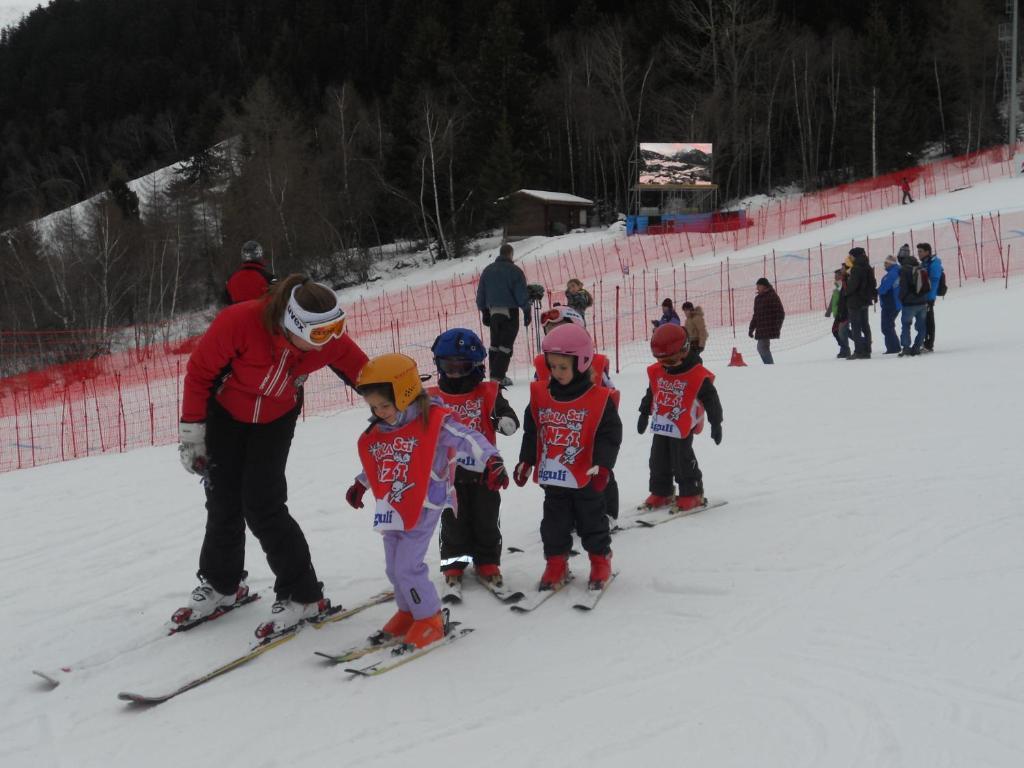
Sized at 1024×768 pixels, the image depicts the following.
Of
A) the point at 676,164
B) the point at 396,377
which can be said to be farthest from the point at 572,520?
the point at 676,164

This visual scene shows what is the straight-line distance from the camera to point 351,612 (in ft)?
14.1

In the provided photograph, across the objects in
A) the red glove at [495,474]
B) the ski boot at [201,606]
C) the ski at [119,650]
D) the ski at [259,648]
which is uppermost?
the red glove at [495,474]

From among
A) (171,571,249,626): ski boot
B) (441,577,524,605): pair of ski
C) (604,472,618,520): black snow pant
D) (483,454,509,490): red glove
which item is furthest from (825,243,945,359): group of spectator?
(171,571,249,626): ski boot

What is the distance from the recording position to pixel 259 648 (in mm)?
3855

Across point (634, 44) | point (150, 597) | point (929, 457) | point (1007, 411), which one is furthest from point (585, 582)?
point (634, 44)

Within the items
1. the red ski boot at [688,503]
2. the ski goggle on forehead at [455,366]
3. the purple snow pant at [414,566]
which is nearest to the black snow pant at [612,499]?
the red ski boot at [688,503]

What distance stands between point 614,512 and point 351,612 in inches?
82.3

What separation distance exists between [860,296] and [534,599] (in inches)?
399

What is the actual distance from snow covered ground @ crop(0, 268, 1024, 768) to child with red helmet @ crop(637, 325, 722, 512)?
388mm

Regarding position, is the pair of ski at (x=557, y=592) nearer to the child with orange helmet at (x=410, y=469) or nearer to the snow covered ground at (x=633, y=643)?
the snow covered ground at (x=633, y=643)

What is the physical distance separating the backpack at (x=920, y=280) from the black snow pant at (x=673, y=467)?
25.2 ft

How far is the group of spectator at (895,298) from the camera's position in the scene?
1207 cm

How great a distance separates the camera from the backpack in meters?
12.0

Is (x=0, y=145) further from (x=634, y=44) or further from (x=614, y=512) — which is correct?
(x=614, y=512)
